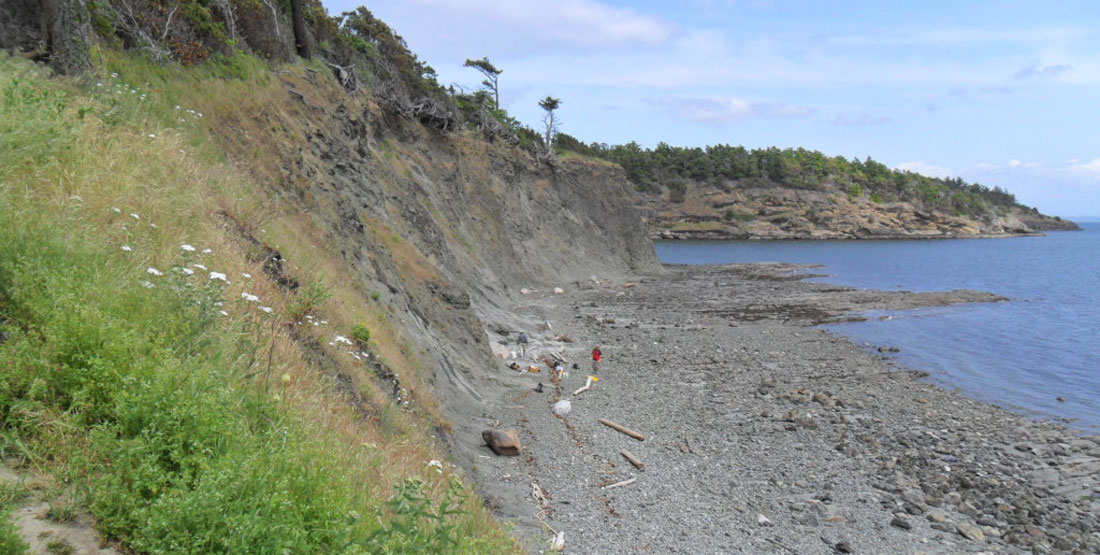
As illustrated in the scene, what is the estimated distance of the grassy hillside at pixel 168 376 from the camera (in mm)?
3838

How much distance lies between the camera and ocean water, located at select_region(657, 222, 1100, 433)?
2347cm

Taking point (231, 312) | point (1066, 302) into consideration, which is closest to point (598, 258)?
point (1066, 302)

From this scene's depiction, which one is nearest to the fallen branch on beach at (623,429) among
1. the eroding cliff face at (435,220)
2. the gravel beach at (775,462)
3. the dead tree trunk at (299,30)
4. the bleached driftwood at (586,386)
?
the gravel beach at (775,462)

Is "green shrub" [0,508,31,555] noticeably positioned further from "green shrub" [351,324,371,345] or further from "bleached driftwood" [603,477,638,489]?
"bleached driftwood" [603,477,638,489]

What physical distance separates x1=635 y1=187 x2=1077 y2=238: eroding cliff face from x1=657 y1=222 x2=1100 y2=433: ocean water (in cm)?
3081

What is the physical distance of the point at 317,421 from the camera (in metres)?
5.65

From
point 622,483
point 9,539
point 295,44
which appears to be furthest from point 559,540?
point 295,44

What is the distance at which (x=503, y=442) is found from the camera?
13.5 m

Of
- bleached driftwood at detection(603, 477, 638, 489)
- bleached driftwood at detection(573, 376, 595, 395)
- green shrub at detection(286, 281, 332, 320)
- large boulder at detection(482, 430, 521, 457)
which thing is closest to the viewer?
green shrub at detection(286, 281, 332, 320)

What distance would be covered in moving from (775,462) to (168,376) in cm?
1374

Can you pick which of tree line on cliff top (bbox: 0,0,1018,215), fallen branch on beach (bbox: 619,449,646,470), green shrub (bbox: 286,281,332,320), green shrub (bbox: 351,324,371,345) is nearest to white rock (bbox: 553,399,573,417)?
fallen branch on beach (bbox: 619,449,646,470)

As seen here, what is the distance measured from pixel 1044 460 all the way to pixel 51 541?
19.9 metres

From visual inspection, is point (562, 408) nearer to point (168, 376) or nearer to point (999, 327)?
point (168, 376)

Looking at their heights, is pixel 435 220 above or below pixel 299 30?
below
